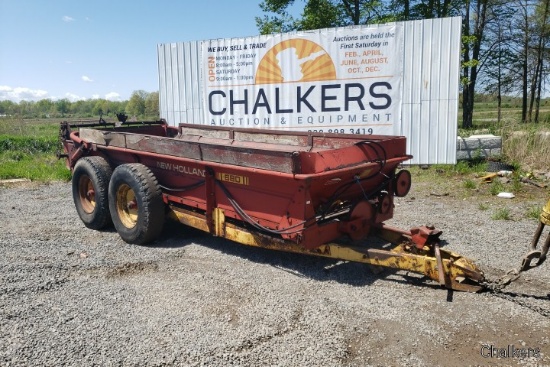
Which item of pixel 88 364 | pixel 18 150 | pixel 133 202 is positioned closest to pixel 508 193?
pixel 133 202

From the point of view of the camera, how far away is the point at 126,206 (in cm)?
611

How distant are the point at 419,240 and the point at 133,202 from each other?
11.5ft

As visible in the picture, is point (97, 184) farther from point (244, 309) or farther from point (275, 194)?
point (244, 309)

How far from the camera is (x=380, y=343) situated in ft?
11.2

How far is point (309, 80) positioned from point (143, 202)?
5.82 m

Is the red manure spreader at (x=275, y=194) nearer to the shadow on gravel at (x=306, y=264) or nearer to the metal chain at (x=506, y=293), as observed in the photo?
the metal chain at (x=506, y=293)

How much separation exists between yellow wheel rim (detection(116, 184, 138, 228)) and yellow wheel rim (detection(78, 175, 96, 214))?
91cm

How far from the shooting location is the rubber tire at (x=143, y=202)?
18.1 feet

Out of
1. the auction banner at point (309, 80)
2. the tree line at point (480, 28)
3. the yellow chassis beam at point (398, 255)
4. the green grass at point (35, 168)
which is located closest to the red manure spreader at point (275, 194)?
the yellow chassis beam at point (398, 255)

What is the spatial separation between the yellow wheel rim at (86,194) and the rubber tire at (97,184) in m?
0.02

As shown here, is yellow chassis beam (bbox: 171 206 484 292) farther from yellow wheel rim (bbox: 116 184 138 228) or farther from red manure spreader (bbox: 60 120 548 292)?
yellow wheel rim (bbox: 116 184 138 228)

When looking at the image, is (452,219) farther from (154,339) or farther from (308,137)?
(154,339)

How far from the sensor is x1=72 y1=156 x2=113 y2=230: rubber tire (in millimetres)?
6293

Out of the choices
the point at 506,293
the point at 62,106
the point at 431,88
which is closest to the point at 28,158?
the point at 431,88
